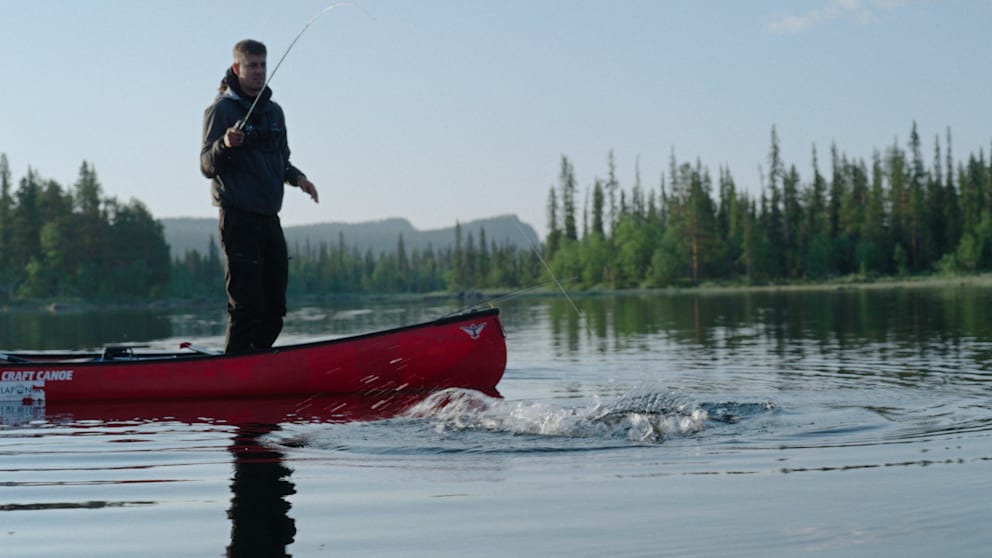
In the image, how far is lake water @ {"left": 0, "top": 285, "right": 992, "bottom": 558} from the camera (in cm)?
364

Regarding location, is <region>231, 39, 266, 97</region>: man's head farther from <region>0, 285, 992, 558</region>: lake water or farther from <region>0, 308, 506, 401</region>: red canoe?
<region>0, 285, 992, 558</region>: lake water

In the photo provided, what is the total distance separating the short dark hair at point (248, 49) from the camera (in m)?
8.67

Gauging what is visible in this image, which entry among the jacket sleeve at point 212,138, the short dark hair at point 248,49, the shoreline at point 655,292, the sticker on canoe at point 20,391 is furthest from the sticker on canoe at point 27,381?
the shoreline at point 655,292

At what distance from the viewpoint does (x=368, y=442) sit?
19.7ft

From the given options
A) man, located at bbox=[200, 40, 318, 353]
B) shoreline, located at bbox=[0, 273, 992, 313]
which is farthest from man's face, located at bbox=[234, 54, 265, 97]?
shoreline, located at bbox=[0, 273, 992, 313]

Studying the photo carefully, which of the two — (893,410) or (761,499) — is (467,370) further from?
(761,499)

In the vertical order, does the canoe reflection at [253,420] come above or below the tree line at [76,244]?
below

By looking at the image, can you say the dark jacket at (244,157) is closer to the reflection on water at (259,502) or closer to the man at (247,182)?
the man at (247,182)

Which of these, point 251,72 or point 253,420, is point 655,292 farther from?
point 253,420

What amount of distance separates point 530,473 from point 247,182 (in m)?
4.85

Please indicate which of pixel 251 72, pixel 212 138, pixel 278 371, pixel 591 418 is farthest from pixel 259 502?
pixel 251 72

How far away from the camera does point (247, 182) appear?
344 inches

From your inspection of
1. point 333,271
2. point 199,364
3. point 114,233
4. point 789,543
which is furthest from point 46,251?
point 789,543

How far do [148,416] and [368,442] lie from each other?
2493 millimetres
